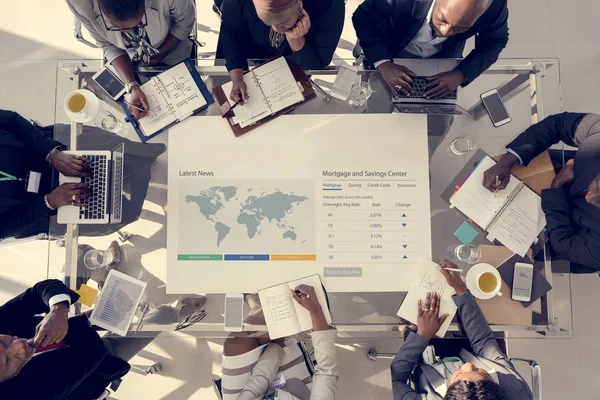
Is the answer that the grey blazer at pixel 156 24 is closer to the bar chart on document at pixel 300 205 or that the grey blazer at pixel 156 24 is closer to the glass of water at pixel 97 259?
the bar chart on document at pixel 300 205

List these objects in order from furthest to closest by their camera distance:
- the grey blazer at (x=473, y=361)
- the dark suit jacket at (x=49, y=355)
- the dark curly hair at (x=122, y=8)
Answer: the grey blazer at (x=473, y=361)
the dark suit jacket at (x=49, y=355)
the dark curly hair at (x=122, y=8)

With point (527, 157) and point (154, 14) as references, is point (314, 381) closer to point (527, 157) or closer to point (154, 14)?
point (527, 157)

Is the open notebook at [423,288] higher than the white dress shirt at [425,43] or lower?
lower

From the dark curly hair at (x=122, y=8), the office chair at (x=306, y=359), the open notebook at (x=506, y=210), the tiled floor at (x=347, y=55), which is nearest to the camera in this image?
the dark curly hair at (x=122, y=8)

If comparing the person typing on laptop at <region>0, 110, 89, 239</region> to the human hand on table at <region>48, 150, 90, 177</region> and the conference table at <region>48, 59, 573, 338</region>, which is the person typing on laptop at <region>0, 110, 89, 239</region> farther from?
the conference table at <region>48, 59, 573, 338</region>

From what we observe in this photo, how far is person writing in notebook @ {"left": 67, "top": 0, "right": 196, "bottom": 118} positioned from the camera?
67.9 inches

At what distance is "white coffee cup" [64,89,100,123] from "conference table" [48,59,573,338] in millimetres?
84

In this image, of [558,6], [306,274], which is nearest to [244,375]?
[306,274]

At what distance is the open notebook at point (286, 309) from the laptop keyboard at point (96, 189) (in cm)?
80

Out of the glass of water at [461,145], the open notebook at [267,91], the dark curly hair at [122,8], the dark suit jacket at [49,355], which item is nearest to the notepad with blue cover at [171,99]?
the open notebook at [267,91]

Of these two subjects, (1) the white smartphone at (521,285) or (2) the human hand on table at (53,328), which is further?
(1) the white smartphone at (521,285)

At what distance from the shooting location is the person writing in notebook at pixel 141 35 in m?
1.72

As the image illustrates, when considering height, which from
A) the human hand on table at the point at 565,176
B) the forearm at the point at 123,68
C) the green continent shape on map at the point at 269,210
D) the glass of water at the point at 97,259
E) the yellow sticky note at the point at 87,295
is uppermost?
the forearm at the point at 123,68

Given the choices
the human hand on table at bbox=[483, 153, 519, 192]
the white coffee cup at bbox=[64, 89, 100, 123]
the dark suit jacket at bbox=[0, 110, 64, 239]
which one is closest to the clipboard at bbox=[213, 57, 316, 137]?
the white coffee cup at bbox=[64, 89, 100, 123]
